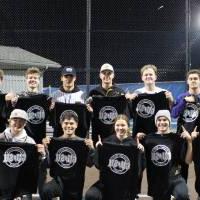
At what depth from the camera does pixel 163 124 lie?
21.9ft

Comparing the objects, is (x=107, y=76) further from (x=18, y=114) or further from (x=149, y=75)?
(x=18, y=114)

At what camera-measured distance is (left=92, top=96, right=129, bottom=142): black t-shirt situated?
7230 millimetres

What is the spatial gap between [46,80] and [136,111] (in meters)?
7.25

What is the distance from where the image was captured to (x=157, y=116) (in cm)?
668

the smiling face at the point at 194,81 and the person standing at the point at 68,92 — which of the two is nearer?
the smiling face at the point at 194,81

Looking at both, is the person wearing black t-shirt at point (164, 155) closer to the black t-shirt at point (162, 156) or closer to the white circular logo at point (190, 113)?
the black t-shirt at point (162, 156)

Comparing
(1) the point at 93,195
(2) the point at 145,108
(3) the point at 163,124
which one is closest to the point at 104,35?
(2) the point at 145,108

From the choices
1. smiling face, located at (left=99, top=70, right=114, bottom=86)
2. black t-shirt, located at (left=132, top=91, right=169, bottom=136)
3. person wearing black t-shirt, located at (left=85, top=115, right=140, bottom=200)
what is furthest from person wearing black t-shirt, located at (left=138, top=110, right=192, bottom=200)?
smiling face, located at (left=99, top=70, right=114, bottom=86)

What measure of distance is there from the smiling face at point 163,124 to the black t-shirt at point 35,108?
1.64 meters

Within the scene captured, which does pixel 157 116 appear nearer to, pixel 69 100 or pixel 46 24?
pixel 69 100

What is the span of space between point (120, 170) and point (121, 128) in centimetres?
55

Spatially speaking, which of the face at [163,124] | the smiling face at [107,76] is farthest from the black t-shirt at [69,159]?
the smiling face at [107,76]

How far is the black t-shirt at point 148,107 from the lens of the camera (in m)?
7.17

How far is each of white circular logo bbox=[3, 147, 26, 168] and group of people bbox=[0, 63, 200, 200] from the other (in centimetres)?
18
